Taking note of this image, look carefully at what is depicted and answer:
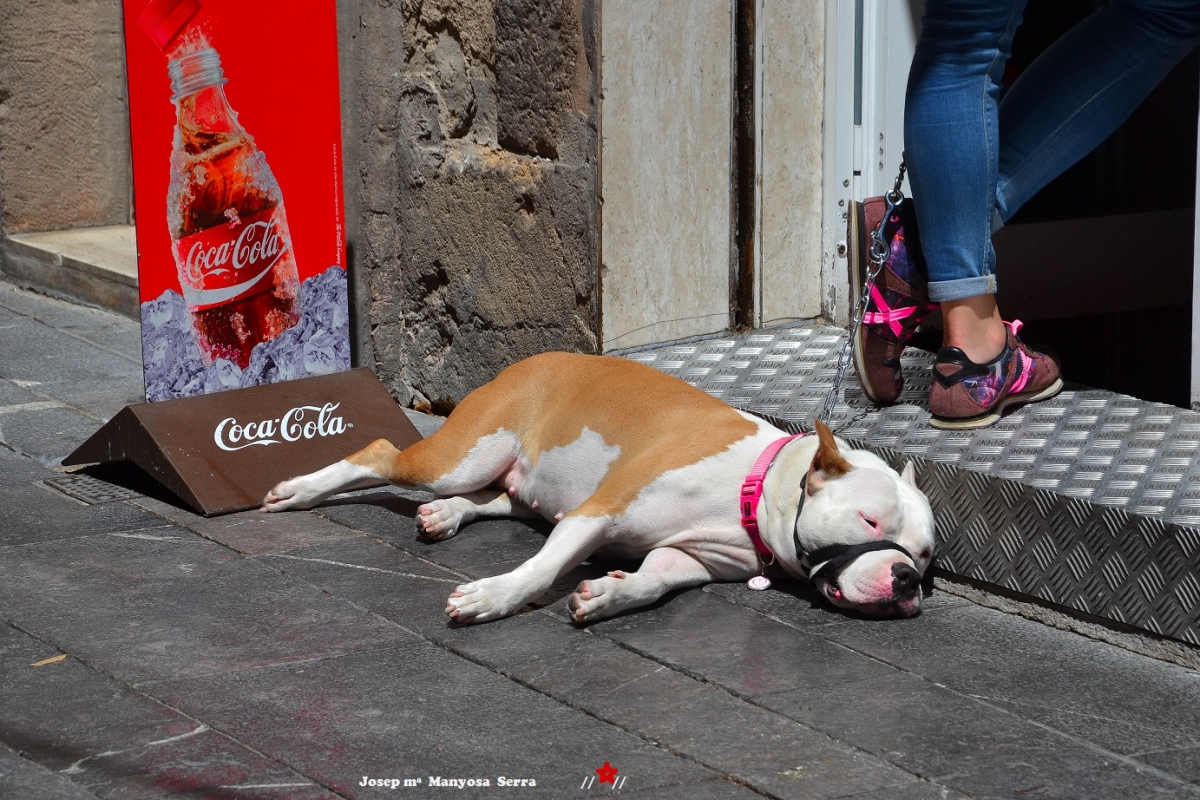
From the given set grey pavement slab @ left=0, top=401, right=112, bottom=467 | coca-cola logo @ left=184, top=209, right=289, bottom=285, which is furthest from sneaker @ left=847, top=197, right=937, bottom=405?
grey pavement slab @ left=0, top=401, right=112, bottom=467

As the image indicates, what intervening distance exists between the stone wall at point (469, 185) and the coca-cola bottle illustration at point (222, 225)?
19.6 inches

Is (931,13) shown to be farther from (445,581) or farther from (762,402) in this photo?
(445,581)

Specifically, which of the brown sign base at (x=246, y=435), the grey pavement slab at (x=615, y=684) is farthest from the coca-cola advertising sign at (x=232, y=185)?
the grey pavement slab at (x=615, y=684)

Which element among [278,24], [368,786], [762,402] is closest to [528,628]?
[368,786]

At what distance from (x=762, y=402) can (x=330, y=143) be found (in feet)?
5.99

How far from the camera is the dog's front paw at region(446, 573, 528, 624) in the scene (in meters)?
3.05

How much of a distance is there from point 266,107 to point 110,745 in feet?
8.89

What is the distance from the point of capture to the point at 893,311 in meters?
3.67

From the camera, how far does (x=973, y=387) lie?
354 centimetres

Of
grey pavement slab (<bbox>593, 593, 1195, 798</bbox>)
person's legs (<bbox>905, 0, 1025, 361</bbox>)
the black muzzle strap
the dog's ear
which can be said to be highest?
person's legs (<bbox>905, 0, 1025, 361</bbox>)

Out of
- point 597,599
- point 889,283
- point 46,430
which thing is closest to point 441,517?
point 597,599

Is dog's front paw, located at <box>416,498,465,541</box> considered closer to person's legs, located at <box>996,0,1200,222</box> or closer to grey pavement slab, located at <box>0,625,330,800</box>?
grey pavement slab, located at <box>0,625,330,800</box>

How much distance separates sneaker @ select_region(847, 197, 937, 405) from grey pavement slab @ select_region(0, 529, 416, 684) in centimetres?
148

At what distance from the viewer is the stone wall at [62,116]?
6445 millimetres
